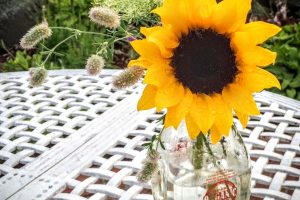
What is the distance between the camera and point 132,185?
4.01ft

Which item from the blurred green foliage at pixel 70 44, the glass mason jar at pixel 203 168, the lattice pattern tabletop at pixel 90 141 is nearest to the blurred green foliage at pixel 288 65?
the blurred green foliage at pixel 70 44

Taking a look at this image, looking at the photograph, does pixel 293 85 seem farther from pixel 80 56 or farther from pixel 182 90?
pixel 182 90

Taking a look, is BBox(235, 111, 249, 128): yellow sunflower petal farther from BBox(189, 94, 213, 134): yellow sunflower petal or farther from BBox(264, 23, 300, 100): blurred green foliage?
BBox(264, 23, 300, 100): blurred green foliage

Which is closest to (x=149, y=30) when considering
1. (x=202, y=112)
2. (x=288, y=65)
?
(x=202, y=112)

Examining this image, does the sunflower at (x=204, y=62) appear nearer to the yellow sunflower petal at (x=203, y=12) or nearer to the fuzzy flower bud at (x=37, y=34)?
the yellow sunflower petal at (x=203, y=12)

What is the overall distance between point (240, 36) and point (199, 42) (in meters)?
0.06

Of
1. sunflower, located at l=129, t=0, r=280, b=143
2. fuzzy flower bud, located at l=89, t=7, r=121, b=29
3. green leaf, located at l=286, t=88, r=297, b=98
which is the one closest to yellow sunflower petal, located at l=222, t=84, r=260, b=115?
sunflower, located at l=129, t=0, r=280, b=143

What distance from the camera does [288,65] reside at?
2.69 meters

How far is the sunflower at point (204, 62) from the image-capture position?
76 cm

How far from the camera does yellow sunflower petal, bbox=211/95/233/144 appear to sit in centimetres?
79

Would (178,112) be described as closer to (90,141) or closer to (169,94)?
(169,94)

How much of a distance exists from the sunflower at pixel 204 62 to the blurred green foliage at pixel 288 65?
5.95 feet

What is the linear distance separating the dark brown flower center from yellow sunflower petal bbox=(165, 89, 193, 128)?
22 millimetres

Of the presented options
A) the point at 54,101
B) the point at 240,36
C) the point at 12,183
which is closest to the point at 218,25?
the point at 240,36
